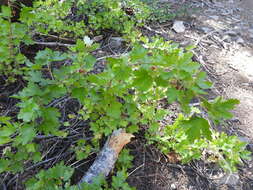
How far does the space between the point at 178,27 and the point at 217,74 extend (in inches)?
57.8

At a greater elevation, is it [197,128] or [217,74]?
[197,128]

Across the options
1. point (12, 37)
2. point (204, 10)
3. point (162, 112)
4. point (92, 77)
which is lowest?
point (204, 10)

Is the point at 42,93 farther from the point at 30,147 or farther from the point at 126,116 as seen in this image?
the point at 126,116

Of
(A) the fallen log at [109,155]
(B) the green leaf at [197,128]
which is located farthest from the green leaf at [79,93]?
(A) the fallen log at [109,155]

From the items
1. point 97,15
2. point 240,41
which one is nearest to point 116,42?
point 97,15

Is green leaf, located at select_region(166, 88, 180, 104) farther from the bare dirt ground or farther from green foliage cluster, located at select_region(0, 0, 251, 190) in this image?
the bare dirt ground

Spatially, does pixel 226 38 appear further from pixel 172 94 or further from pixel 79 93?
pixel 79 93

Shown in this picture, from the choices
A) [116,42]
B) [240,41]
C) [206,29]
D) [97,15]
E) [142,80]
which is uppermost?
[142,80]

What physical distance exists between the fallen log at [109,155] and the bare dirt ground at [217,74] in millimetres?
221

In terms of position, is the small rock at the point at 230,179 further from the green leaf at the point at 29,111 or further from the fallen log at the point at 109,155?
the green leaf at the point at 29,111

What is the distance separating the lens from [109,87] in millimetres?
1462

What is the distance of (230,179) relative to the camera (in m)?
2.12

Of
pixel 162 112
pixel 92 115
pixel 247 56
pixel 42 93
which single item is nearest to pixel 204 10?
pixel 247 56

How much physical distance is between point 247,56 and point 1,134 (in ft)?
13.1
